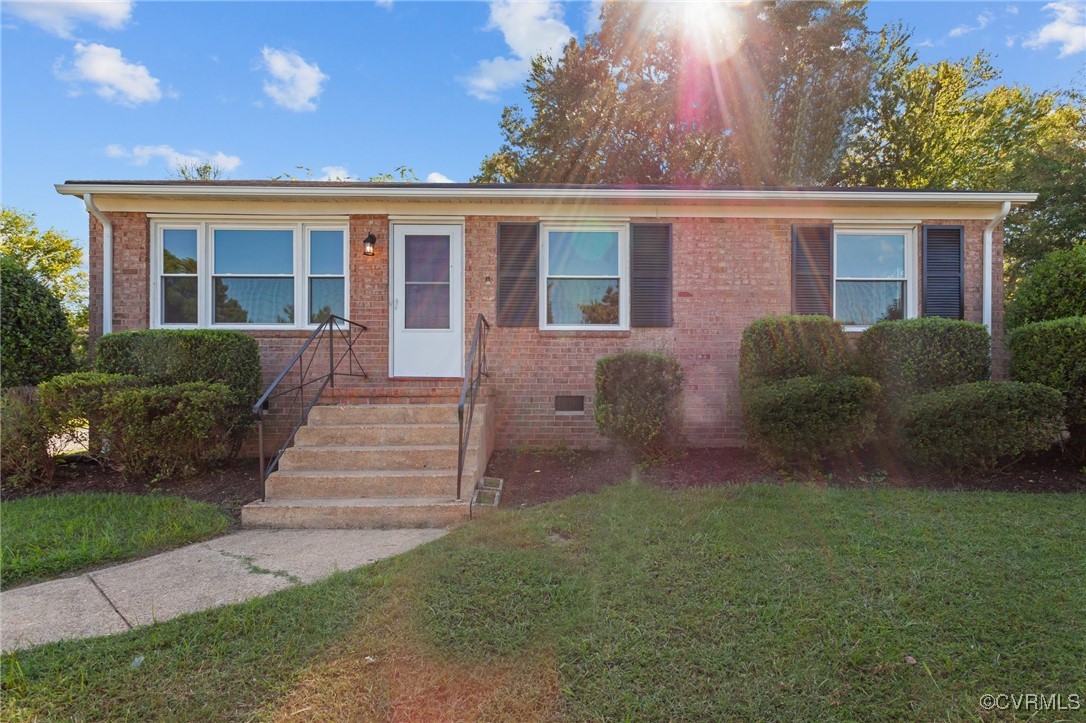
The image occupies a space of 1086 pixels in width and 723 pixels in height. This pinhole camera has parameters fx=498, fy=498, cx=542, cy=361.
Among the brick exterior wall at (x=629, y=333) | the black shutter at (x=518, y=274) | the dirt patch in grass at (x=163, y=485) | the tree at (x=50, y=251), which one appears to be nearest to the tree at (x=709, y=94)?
the brick exterior wall at (x=629, y=333)

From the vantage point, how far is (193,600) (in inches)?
109

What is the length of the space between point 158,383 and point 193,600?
362 centimetres

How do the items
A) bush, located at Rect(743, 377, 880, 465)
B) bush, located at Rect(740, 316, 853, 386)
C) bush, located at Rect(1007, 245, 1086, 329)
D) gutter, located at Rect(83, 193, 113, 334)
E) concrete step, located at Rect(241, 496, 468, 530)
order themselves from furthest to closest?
gutter, located at Rect(83, 193, 113, 334) → bush, located at Rect(1007, 245, 1086, 329) → bush, located at Rect(740, 316, 853, 386) → bush, located at Rect(743, 377, 880, 465) → concrete step, located at Rect(241, 496, 468, 530)

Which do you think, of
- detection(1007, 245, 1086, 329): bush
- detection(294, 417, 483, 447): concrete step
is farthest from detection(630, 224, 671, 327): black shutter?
detection(1007, 245, 1086, 329): bush

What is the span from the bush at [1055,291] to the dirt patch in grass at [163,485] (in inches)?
340

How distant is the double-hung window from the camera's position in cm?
663

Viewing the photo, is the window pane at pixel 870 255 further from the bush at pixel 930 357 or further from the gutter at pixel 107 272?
the gutter at pixel 107 272

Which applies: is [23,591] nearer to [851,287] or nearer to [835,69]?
[851,287]

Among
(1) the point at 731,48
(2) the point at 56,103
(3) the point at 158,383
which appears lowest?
(3) the point at 158,383

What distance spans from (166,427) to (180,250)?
116 inches

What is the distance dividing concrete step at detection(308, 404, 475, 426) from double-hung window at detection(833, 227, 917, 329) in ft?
16.8

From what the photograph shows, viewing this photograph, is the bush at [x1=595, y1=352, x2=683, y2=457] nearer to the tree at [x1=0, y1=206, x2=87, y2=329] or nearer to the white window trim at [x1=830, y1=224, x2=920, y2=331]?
the white window trim at [x1=830, y1=224, x2=920, y2=331]

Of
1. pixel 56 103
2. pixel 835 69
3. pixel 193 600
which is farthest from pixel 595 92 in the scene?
pixel 193 600

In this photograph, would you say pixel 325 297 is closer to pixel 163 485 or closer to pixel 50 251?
pixel 163 485
